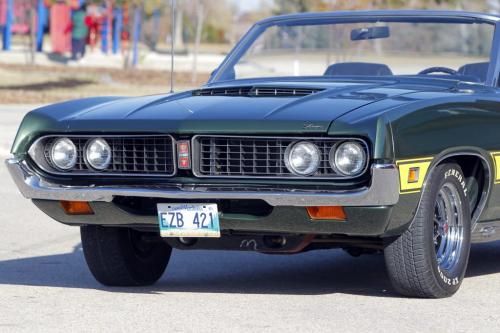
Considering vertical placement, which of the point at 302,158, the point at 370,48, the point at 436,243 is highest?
the point at 370,48

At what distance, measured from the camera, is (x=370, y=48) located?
8195 millimetres

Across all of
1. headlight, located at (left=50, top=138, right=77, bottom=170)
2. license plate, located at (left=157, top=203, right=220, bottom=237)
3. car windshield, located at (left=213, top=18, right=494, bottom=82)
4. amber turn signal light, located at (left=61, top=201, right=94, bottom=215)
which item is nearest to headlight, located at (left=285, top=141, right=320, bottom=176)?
license plate, located at (left=157, top=203, right=220, bottom=237)

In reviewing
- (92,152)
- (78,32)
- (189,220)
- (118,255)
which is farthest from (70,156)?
(78,32)

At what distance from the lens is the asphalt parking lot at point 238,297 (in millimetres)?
5695

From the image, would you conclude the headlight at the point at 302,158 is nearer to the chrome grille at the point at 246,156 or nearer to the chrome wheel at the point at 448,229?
the chrome grille at the point at 246,156

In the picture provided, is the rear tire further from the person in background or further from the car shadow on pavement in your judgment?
the person in background

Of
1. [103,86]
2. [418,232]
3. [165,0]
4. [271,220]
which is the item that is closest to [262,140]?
[271,220]

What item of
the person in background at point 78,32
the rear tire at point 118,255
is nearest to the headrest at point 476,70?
the rear tire at point 118,255

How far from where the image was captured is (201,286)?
22.6ft

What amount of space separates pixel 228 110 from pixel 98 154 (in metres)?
0.74

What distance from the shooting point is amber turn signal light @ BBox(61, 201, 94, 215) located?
6.27 m

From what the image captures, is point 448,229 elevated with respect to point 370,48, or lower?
lower

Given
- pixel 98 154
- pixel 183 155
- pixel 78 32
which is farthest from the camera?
pixel 78 32

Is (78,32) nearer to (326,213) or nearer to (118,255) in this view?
(118,255)
